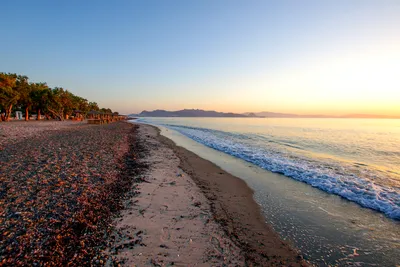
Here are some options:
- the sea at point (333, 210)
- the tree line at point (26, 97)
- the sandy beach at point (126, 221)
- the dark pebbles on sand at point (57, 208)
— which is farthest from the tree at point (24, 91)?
the sea at point (333, 210)

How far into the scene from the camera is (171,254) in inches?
155

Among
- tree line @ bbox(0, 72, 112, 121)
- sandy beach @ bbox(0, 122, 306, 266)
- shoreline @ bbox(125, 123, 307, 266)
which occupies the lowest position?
shoreline @ bbox(125, 123, 307, 266)

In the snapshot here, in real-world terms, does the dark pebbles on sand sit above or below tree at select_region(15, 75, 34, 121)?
below

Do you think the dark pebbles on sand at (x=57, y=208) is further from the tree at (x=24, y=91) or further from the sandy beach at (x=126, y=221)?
the tree at (x=24, y=91)

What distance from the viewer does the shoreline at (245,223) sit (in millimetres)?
4160

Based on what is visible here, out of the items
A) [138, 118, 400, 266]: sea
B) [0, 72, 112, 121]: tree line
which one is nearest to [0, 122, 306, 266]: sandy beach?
[138, 118, 400, 266]: sea

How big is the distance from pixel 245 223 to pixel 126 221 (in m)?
3.33

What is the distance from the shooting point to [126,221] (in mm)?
4949

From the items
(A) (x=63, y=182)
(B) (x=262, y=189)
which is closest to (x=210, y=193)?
(B) (x=262, y=189)

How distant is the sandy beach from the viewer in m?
3.70

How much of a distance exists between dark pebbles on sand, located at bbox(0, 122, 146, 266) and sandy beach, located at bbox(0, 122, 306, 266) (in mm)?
17

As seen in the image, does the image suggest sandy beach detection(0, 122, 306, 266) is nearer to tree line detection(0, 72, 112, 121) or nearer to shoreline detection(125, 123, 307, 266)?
shoreline detection(125, 123, 307, 266)

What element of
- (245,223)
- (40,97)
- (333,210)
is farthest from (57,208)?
(40,97)

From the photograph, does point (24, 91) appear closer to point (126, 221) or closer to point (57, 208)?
point (57, 208)
